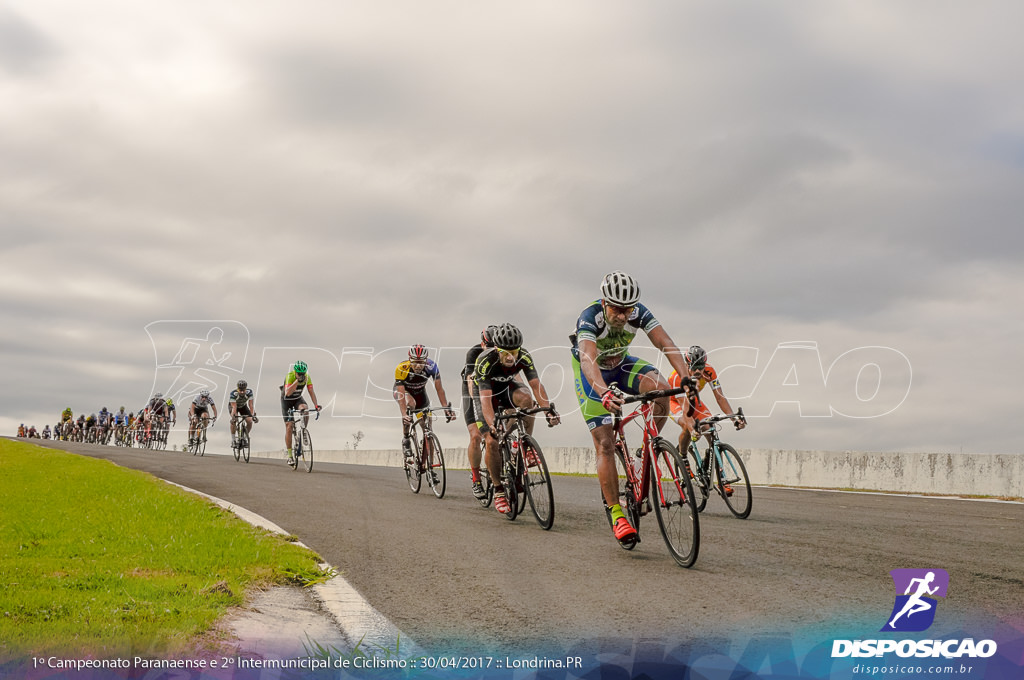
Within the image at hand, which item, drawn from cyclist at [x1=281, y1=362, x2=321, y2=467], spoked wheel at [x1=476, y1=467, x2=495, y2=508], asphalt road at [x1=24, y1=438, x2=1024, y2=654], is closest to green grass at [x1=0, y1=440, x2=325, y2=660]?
asphalt road at [x1=24, y1=438, x2=1024, y2=654]

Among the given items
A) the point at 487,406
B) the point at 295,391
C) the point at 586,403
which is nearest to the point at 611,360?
the point at 586,403

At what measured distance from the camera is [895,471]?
20703 millimetres

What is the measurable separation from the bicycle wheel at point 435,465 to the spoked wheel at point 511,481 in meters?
3.05

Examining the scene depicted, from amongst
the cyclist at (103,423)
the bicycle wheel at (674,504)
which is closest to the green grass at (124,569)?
the bicycle wheel at (674,504)

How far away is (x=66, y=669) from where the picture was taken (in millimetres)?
3967

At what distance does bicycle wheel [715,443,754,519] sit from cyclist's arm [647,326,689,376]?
11.8ft

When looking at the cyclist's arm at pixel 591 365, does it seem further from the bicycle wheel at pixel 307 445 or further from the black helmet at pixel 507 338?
the bicycle wheel at pixel 307 445

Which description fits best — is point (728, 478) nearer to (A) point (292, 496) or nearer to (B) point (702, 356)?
(B) point (702, 356)

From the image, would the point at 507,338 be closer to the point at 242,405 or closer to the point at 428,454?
the point at 428,454

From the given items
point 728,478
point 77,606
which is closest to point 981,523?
point 728,478

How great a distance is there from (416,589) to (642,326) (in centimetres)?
310

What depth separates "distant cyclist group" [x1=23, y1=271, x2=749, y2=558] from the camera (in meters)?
7.59

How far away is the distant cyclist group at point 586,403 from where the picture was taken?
7586 mm

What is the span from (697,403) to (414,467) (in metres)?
5.27
